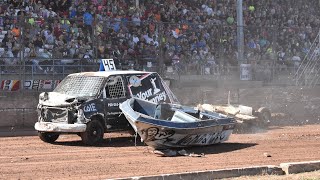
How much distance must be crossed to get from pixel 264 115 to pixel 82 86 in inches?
276

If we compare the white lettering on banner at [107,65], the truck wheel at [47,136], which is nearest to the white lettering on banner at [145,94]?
the white lettering on banner at [107,65]

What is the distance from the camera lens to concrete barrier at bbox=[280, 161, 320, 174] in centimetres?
1077

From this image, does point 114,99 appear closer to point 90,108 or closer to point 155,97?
point 90,108

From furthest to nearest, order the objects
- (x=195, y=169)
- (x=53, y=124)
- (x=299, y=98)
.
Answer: (x=299, y=98)
(x=53, y=124)
(x=195, y=169)

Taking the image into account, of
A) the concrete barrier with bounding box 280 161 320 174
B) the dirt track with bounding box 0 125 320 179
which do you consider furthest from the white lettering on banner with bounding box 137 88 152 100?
the concrete barrier with bounding box 280 161 320 174

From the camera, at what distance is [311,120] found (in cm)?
2172

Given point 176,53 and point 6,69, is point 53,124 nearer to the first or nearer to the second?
point 6,69

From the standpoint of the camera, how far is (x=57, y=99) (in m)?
14.6

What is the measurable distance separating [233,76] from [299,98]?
3.21m

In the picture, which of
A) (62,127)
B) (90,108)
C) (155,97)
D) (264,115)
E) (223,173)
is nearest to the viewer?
(223,173)

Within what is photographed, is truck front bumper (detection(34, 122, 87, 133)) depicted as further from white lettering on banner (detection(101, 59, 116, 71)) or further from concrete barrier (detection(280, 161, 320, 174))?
concrete barrier (detection(280, 161, 320, 174))

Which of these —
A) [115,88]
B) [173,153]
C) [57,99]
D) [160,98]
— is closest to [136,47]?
[160,98]

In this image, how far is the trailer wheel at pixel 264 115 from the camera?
19.0m

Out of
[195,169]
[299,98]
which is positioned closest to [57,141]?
[195,169]
